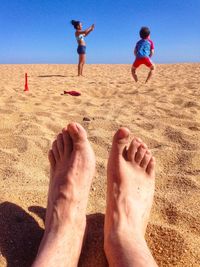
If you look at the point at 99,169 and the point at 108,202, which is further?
the point at 99,169

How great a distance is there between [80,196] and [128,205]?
21 cm

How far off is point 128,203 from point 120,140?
0.30m

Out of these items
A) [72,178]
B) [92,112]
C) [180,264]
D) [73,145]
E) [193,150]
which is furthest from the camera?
[92,112]

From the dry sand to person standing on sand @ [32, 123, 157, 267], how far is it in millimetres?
78

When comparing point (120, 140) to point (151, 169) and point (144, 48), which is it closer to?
point (151, 169)

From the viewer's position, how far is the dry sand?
48.8 inches

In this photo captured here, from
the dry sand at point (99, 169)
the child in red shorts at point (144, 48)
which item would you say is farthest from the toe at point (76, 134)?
the child in red shorts at point (144, 48)

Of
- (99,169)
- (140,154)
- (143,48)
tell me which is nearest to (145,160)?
(140,154)

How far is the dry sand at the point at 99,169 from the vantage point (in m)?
1.24

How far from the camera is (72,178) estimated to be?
1443mm

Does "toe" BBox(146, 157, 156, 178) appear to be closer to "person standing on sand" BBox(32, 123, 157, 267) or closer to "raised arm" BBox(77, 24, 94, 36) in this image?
"person standing on sand" BBox(32, 123, 157, 267)

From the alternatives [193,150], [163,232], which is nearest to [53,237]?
[163,232]

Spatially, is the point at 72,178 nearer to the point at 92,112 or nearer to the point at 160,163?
the point at 160,163

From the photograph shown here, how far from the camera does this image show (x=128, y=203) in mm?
1408
